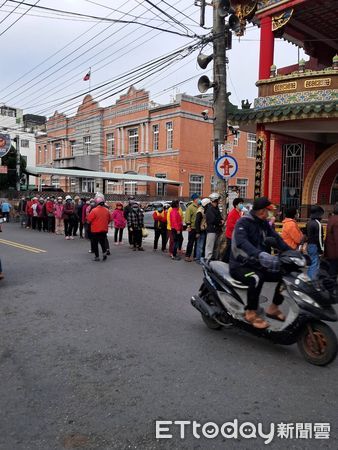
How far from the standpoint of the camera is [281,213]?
13.8m

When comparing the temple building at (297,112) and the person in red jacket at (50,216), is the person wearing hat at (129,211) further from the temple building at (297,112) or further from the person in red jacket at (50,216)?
the person in red jacket at (50,216)

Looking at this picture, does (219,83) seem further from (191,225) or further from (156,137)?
(156,137)

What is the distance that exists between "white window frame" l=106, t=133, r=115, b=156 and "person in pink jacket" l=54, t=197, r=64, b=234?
21881mm

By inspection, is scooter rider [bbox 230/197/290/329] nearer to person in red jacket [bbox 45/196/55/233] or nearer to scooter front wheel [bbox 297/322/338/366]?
scooter front wheel [bbox 297/322/338/366]

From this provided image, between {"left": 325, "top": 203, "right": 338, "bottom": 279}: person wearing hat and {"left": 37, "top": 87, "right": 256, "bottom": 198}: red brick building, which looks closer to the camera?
{"left": 325, "top": 203, "right": 338, "bottom": 279}: person wearing hat

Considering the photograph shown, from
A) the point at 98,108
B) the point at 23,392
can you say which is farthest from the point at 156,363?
the point at 98,108

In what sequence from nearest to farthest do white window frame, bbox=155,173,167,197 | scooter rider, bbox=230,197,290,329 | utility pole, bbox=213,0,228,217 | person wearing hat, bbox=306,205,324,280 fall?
scooter rider, bbox=230,197,290,329
person wearing hat, bbox=306,205,324,280
utility pole, bbox=213,0,228,217
white window frame, bbox=155,173,167,197

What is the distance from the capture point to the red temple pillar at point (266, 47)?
42.1 ft

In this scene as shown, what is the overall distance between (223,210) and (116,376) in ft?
25.7

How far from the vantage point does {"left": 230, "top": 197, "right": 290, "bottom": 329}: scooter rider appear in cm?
455

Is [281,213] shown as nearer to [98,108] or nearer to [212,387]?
[212,387]

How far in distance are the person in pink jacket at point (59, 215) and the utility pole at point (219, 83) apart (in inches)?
333

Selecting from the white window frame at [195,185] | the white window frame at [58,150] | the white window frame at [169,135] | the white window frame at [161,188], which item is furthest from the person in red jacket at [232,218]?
the white window frame at [58,150]

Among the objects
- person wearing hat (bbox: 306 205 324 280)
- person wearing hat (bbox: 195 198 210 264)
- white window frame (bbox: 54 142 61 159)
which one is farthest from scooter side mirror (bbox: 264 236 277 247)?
white window frame (bbox: 54 142 61 159)
